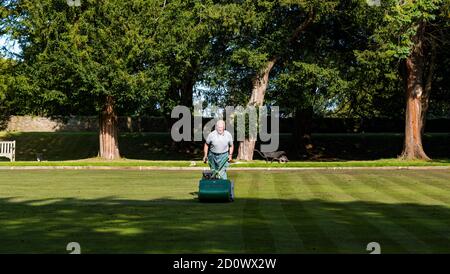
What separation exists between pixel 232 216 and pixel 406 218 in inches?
132

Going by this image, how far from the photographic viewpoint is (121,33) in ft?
124

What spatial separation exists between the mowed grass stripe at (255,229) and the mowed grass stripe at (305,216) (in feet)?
1.66

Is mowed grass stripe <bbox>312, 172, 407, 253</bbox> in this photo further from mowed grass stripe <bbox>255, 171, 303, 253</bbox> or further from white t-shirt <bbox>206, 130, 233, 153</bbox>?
white t-shirt <bbox>206, 130, 233, 153</bbox>

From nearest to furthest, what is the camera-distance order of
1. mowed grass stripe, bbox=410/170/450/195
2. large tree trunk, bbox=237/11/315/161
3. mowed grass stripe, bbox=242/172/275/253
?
mowed grass stripe, bbox=242/172/275/253
mowed grass stripe, bbox=410/170/450/195
large tree trunk, bbox=237/11/315/161

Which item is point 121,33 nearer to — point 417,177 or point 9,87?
point 9,87

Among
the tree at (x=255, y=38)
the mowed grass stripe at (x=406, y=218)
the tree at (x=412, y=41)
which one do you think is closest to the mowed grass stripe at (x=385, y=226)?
the mowed grass stripe at (x=406, y=218)

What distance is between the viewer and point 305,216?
14266 mm

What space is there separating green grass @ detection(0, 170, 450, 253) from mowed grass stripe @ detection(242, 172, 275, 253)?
2 centimetres

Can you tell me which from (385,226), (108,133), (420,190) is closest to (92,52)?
(108,133)

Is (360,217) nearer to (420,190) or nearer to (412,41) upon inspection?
(420,190)

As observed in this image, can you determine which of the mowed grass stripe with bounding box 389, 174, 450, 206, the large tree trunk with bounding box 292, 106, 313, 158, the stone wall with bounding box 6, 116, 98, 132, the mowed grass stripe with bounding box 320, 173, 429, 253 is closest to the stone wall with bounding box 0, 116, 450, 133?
the stone wall with bounding box 6, 116, 98, 132

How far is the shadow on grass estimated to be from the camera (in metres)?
10.6
